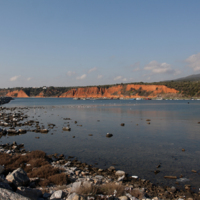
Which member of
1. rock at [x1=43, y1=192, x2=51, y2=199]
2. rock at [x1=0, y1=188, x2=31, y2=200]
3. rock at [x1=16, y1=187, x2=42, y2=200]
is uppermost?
rock at [x1=0, y1=188, x2=31, y2=200]

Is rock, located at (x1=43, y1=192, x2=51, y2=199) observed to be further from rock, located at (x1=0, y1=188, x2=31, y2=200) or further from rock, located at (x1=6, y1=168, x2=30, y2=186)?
rock, located at (x1=0, y1=188, x2=31, y2=200)

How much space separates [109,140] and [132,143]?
245 centimetres

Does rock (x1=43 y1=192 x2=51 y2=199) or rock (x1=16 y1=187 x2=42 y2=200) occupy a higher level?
rock (x1=16 y1=187 x2=42 y2=200)

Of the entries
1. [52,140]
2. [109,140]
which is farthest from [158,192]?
[52,140]

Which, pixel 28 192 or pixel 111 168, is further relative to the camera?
pixel 111 168

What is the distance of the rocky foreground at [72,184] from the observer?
673cm

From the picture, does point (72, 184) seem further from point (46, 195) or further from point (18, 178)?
point (18, 178)

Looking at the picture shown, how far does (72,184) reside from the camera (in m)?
8.72

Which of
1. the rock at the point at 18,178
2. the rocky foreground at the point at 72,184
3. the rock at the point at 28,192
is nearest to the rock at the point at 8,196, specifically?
the rocky foreground at the point at 72,184

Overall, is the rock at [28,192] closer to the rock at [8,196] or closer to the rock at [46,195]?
the rock at [46,195]

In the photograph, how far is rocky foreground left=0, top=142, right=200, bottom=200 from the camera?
6.73 m

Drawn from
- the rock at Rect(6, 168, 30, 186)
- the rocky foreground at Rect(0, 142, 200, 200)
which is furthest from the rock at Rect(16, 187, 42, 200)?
the rock at Rect(6, 168, 30, 186)

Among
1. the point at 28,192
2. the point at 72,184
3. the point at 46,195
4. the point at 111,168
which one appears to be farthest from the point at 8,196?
the point at 111,168

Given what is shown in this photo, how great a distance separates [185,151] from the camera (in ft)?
50.5
